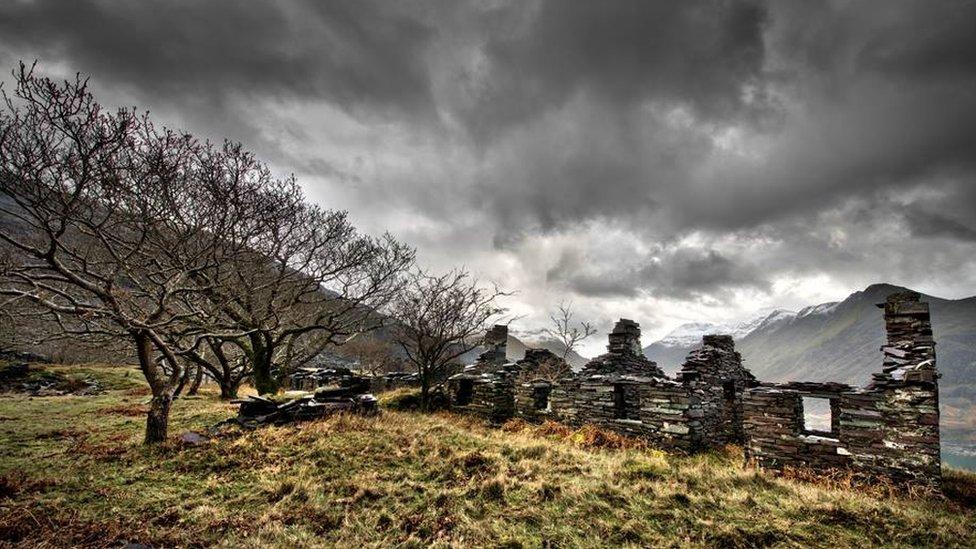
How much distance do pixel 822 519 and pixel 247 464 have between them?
34.9 feet

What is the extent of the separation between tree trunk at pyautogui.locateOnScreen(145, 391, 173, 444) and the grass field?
1.32 feet

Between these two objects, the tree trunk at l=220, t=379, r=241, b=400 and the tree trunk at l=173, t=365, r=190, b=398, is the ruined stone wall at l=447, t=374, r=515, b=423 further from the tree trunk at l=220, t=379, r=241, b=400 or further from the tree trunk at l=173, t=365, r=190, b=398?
the tree trunk at l=220, t=379, r=241, b=400

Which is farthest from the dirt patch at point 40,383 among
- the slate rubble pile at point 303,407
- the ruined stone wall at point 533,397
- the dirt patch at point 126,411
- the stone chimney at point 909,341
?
the stone chimney at point 909,341

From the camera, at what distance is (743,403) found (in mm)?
10898

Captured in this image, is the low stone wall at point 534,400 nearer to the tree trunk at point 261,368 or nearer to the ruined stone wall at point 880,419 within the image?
the ruined stone wall at point 880,419

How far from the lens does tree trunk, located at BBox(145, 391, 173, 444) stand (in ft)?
30.7

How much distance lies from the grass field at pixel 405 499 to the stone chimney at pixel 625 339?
7.67m

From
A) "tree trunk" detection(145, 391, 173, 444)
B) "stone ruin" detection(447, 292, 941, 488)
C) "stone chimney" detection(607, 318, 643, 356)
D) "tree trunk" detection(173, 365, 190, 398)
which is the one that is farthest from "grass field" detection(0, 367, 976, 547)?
"stone chimney" detection(607, 318, 643, 356)

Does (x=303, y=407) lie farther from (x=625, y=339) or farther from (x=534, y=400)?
(x=625, y=339)

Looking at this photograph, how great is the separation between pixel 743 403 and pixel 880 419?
2730 millimetres

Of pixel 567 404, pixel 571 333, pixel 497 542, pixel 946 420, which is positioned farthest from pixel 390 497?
pixel 946 420

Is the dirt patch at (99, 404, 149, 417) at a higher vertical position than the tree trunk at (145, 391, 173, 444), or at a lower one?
lower

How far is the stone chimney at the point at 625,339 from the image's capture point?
17.9 metres

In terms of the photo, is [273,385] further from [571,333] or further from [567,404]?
[571,333]
